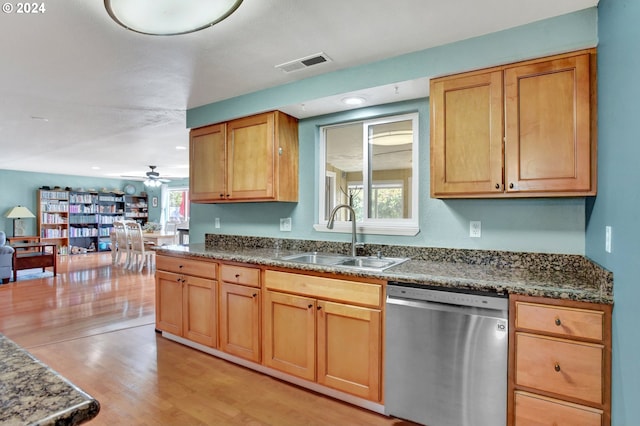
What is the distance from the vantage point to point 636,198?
1283 millimetres

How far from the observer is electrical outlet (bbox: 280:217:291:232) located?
10.6 ft

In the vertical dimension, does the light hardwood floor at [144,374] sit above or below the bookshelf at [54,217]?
below

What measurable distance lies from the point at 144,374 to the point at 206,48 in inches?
90.9

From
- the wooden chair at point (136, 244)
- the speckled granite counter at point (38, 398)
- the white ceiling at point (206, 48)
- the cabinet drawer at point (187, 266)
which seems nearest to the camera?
the speckled granite counter at point (38, 398)

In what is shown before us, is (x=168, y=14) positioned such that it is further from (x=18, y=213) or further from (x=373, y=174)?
(x=18, y=213)

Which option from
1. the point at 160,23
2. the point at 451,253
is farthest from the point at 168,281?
the point at 451,253

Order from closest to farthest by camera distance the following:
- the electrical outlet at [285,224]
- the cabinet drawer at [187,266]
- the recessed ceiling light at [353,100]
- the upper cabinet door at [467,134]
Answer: the upper cabinet door at [467,134]
the recessed ceiling light at [353,100]
the cabinet drawer at [187,266]
the electrical outlet at [285,224]

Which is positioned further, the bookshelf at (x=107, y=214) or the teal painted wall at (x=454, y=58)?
the bookshelf at (x=107, y=214)

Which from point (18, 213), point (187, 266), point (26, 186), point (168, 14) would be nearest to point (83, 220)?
point (26, 186)

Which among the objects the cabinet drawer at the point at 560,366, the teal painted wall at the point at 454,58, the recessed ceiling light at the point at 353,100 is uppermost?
the teal painted wall at the point at 454,58

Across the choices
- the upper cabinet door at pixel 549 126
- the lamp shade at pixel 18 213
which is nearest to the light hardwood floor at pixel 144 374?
the upper cabinet door at pixel 549 126

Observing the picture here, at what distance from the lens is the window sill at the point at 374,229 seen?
257cm

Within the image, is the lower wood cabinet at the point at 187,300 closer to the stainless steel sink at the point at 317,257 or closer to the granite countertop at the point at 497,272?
the granite countertop at the point at 497,272

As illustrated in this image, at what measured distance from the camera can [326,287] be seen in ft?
7.18
